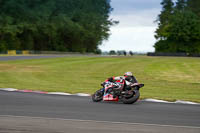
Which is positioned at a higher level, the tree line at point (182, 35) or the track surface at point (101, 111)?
the tree line at point (182, 35)

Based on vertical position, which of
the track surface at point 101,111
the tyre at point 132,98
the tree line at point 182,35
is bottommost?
the track surface at point 101,111

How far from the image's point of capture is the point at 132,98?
1287cm

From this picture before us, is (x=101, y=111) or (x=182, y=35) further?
(x=182, y=35)

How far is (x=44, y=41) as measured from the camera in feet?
284

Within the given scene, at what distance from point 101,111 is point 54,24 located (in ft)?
227

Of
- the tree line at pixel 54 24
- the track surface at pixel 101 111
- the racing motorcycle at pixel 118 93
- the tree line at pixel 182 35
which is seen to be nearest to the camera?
the track surface at pixel 101 111

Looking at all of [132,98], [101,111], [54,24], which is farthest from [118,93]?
[54,24]

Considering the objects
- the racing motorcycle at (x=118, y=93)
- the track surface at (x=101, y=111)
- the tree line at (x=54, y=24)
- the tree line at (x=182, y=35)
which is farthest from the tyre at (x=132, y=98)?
the tree line at (x=182, y=35)

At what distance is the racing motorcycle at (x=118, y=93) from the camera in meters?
12.9

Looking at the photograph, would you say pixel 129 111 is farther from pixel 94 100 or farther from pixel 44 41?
pixel 44 41

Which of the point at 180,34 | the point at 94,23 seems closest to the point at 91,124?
the point at 180,34

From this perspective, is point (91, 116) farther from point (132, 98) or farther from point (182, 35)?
point (182, 35)

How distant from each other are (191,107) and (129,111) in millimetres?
2588

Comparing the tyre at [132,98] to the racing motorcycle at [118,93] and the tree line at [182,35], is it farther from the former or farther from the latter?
the tree line at [182,35]
